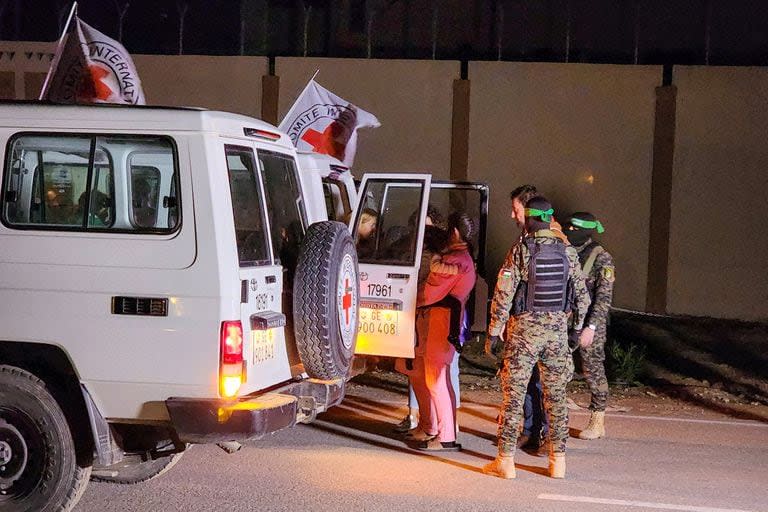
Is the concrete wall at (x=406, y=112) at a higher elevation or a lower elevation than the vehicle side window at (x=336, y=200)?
higher

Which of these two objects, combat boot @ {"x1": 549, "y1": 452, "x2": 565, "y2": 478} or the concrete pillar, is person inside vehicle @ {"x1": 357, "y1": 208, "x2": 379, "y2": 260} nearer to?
combat boot @ {"x1": 549, "y1": 452, "x2": 565, "y2": 478}

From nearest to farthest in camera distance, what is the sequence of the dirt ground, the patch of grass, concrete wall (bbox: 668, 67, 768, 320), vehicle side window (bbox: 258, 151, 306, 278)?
vehicle side window (bbox: 258, 151, 306, 278) → the dirt ground → the patch of grass → concrete wall (bbox: 668, 67, 768, 320)

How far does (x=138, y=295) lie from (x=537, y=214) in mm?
2914

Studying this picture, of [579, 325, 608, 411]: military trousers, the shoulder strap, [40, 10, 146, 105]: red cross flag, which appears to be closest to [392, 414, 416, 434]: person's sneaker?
[579, 325, 608, 411]: military trousers

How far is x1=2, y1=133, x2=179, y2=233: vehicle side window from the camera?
19.1 ft

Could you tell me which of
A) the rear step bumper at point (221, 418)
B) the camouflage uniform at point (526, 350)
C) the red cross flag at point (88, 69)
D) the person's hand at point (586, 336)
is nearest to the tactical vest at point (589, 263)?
the person's hand at point (586, 336)

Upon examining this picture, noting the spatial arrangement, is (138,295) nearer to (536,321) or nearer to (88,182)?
(88,182)

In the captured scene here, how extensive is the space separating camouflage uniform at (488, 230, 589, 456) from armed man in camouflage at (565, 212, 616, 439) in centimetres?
95

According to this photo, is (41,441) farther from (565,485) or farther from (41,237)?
(565,485)

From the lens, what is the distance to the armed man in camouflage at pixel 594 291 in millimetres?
8501

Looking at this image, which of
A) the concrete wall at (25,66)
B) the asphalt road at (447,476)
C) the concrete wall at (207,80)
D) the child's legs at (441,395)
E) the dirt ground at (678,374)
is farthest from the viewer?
the concrete wall at (25,66)

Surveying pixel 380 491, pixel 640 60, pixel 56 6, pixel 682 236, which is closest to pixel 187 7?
pixel 56 6

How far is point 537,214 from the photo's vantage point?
295 inches

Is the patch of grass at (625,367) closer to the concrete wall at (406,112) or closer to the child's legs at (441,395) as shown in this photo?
the child's legs at (441,395)
